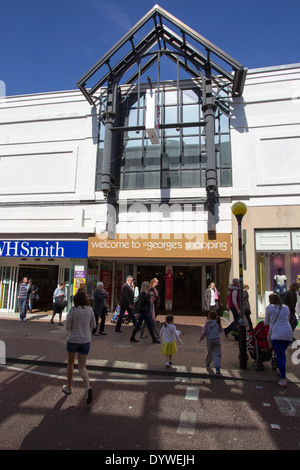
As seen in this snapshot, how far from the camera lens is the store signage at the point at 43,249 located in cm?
1317

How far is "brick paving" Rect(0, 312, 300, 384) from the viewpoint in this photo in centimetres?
600

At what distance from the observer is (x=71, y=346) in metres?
4.57

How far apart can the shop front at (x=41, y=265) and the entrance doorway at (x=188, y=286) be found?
5975 millimetres

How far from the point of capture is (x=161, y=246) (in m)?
12.4

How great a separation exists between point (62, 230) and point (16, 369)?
781 centimetres

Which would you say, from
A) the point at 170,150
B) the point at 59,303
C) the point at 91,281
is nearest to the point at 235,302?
the point at 59,303

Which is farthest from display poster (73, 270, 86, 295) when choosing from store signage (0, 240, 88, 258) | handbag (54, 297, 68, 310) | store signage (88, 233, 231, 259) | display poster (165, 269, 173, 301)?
display poster (165, 269, 173, 301)

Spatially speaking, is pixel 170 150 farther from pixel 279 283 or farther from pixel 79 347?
pixel 79 347

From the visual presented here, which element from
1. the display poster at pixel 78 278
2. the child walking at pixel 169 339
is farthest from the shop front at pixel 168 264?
the child walking at pixel 169 339

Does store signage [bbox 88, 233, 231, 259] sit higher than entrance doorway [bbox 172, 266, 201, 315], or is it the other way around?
store signage [bbox 88, 233, 231, 259]

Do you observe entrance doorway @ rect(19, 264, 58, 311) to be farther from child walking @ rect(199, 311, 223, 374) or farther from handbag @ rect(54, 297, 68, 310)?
child walking @ rect(199, 311, 223, 374)

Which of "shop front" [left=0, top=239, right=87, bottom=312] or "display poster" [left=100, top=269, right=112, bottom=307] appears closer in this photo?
"shop front" [left=0, top=239, right=87, bottom=312]

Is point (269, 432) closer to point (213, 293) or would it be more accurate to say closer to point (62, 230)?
point (213, 293)

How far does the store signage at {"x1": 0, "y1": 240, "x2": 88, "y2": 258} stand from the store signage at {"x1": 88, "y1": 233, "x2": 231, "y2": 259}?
2.03 feet
